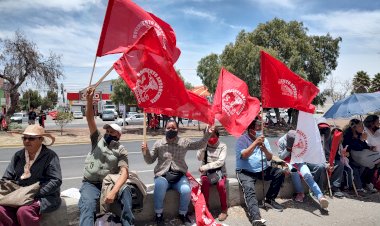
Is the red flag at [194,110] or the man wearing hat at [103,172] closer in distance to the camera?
the man wearing hat at [103,172]

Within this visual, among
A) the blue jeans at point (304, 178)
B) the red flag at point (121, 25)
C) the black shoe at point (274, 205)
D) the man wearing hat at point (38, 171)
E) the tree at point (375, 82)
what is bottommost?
the black shoe at point (274, 205)

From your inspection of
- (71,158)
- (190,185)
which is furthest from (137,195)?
(71,158)

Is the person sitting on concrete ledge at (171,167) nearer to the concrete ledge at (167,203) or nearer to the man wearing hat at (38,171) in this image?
the concrete ledge at (167,203)

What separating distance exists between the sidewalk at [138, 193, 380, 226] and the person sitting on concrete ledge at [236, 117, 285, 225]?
Answer: 0.96 ft

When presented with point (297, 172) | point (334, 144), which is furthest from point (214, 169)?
point (334, 144)

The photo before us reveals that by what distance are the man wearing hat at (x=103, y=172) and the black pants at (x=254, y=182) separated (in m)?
1.95

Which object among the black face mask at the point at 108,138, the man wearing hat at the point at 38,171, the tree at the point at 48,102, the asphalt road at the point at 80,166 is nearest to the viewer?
the man wearing hat at the point at 38,171

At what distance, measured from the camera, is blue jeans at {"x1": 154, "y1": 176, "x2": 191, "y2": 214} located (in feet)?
15.9

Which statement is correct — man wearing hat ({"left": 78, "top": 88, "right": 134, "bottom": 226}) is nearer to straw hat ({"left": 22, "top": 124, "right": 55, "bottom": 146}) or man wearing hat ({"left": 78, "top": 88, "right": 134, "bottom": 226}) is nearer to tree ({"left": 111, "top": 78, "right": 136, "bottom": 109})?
straw hat ({"left": 22, "top": 124, "right": 55, "bottom": 146})

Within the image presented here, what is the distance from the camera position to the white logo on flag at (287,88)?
5.94 metres

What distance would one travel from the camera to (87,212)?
4121 mm

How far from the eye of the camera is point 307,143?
6.09 metres

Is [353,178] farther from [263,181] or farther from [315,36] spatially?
[315,36]

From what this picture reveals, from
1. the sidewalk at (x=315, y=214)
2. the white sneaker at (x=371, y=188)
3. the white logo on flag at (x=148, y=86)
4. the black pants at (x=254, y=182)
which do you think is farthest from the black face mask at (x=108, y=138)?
the white sneaker at (x=371, y=188)
